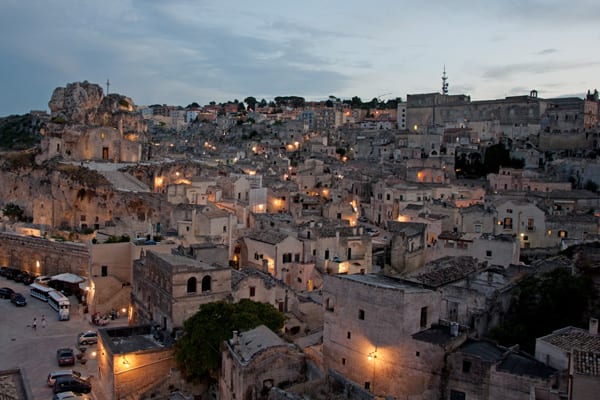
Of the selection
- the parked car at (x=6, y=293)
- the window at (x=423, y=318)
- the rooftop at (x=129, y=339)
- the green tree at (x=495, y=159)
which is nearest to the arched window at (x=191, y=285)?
the rooftop at (x=129, y=339)

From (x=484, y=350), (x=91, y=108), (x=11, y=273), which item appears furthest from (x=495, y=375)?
(x=91, y=108)

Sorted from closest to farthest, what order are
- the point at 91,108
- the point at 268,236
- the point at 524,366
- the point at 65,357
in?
the point at 524,366 < the point at 65,357 < the point at 268,236 < the point at 91,108

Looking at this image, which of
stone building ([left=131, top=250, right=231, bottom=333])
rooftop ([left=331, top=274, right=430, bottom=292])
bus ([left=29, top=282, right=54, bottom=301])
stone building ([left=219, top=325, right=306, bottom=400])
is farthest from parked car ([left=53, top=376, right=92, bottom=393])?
bus ([left=29, top=282, right=54, bottom=301])

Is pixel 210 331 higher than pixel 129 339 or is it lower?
higher

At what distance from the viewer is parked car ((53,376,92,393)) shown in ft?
70.8

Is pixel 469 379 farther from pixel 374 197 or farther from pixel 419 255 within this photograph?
pixel 374 197

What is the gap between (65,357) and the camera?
24359mm

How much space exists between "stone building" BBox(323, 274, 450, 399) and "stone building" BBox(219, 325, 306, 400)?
1796mm

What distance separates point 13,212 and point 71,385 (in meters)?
33.9

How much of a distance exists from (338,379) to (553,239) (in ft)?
81.1

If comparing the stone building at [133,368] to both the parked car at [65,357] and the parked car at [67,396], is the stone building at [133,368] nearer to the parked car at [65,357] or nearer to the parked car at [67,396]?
the parked car at [67,396]

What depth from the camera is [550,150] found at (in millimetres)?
63906

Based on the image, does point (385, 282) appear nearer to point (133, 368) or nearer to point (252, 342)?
point (252, 342)

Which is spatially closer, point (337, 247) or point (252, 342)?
point (252, 342)
